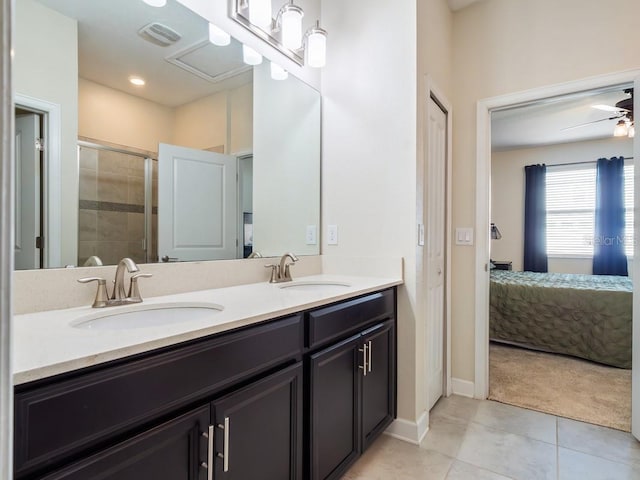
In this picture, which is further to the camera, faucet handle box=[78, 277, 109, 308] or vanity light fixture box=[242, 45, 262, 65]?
vanity light fixture box=[242, 45, 262, 65]

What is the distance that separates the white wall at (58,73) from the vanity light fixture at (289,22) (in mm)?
1008

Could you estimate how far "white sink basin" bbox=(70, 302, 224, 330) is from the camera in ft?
3.38

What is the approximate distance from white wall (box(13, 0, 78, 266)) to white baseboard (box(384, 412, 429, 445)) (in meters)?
1.71

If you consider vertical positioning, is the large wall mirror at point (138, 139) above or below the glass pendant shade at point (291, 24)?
below

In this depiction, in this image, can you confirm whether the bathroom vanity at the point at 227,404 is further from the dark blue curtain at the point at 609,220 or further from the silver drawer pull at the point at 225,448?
the dark blue curtain at the point at 609,220

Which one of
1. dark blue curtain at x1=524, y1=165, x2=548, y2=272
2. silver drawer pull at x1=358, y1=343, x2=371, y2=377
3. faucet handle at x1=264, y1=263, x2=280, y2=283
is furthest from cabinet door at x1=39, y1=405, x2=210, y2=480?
dark blue curtain at x1=524, y1=165, x2=548, y2=272

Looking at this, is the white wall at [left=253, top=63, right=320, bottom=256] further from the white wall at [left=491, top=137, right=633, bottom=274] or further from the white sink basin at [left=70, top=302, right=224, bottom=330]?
the white wall at [left=491, top=137, right=633, bottom=274]

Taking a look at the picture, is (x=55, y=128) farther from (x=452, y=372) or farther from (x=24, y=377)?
(x=452, y=372)

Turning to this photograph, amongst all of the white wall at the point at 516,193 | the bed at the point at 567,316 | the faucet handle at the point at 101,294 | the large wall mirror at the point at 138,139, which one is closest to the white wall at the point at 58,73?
the large wall mirror at the point at 138,139

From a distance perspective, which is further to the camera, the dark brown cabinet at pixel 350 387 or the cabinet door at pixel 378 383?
the cabinet door at pixel 378 383

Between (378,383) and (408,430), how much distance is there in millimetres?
398

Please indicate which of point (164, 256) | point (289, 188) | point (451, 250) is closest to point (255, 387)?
point (164, 256)

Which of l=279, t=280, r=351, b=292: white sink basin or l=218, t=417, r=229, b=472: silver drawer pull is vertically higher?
l=279, t=280, r=351, b=292: white sink basin

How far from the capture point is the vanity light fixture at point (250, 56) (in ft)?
5.71
